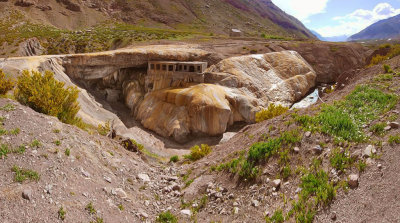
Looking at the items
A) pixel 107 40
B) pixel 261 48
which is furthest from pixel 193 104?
pixel 107 40

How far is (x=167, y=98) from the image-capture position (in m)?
28.8

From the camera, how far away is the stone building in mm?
30469

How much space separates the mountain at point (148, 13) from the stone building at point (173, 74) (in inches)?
1906

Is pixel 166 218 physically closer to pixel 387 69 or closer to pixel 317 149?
pixel 317 149

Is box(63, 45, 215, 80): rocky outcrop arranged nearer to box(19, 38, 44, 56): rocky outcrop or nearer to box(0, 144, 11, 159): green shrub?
box(19, 38, 44, 56): rocky outcrop

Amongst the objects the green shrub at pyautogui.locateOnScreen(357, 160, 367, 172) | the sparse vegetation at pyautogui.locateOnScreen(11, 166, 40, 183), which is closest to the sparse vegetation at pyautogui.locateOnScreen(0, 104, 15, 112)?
the sparse vegetation at pyautogui.locateOnScreen(11, 166, 40, 183)

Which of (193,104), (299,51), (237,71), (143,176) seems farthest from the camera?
(299,51)

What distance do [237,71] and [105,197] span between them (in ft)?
90.3

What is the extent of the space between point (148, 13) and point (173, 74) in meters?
66.8

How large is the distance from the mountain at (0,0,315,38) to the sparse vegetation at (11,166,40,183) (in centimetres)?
6772

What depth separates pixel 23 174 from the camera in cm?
673

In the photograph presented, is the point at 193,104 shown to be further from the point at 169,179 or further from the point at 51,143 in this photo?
the point at 51,143

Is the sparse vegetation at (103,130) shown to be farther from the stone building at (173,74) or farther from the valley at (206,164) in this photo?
the stone building at (173,74)

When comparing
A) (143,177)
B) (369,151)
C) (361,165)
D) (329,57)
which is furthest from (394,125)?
(329,57)
